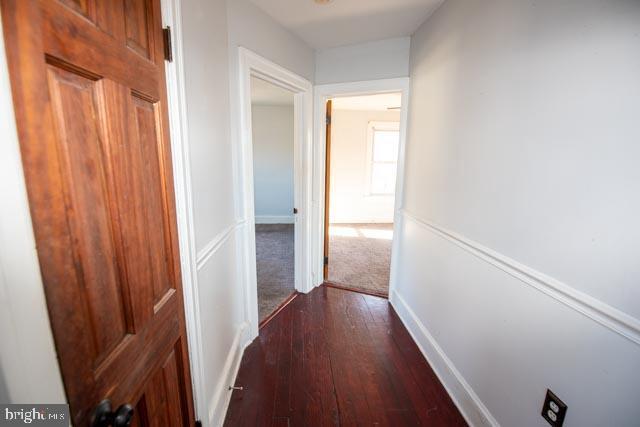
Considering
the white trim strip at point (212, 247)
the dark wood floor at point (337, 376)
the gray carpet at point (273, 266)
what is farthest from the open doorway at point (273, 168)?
the white trim strip at point (212, 247)

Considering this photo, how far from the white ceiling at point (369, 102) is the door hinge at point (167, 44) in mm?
3820

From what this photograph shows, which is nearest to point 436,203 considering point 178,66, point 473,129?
point 473,129

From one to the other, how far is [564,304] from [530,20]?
111 cm

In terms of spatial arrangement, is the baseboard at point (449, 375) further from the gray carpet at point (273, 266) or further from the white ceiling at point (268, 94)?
the white ceiling at point (268, 94)

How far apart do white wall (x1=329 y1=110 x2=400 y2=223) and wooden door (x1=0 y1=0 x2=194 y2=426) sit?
16.5ft

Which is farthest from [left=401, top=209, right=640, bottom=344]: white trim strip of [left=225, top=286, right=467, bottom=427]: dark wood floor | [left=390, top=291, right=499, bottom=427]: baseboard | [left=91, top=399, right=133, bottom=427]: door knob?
[left=91, top=399, right=133, bottom=427]: door knob

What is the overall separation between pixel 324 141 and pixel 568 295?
2.15 m

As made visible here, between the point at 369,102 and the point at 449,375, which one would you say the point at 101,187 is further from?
the point at 369,102

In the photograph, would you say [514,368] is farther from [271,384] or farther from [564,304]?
[271,384]

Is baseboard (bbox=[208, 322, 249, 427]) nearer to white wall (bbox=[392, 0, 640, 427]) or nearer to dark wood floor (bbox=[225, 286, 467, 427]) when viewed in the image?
dark wood floor (bbox=[225, 286, 467, 427])

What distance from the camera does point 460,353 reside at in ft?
5.03

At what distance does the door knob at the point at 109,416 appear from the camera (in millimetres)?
540

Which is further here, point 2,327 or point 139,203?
point 139,203

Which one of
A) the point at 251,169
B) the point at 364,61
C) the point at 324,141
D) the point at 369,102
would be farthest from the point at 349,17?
the point at 369,102
